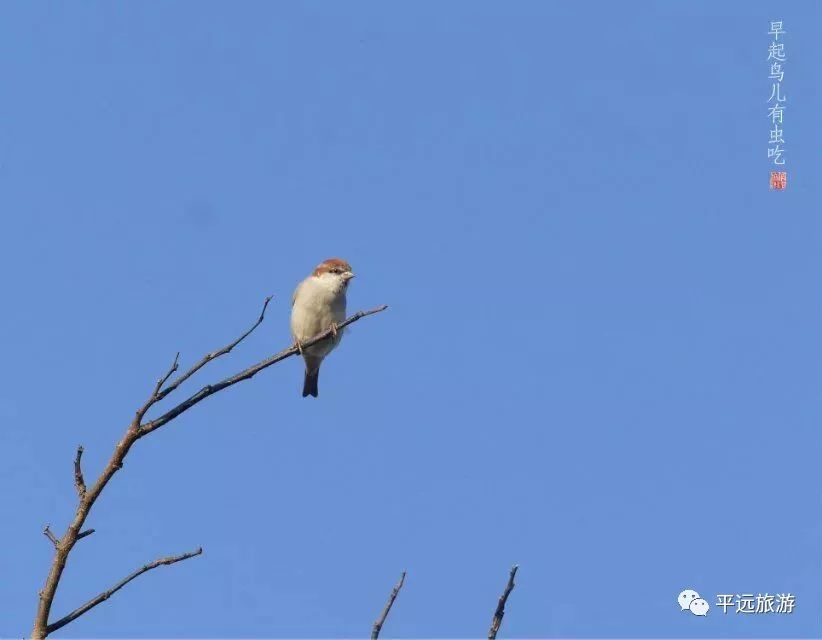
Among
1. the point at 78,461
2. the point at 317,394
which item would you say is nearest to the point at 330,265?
the point at 317,394

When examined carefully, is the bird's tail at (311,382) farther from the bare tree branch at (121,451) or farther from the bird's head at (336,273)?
the bare tree branch at (121,451)

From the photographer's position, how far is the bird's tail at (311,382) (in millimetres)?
11156

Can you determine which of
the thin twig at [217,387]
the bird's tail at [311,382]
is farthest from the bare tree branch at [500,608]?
the bird's tail at [311,382]

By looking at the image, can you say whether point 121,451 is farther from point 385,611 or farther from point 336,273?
point 336,273

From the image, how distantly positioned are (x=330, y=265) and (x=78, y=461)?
6.49 m

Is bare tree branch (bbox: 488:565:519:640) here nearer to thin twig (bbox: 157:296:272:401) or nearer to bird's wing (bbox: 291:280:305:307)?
thin twig (bbox: 157:296:272:401)

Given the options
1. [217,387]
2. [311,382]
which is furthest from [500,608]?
[311,382]

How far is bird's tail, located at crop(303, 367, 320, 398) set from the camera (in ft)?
36.6

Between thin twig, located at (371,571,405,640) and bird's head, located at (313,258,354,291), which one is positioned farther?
bird's head, located at (313,258,354,291)

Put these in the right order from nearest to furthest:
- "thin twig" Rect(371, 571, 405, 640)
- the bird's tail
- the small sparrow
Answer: "thin twig" Rect(371, 571, 405, 640)
the small sparrow
the bird's tail

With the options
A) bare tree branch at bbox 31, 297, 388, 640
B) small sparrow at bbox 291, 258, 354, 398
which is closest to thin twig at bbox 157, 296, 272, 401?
bare tree branch at bbox 31, 297, 388, 640

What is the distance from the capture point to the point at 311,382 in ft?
36.9

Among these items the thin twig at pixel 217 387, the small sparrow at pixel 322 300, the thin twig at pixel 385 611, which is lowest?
the thin twig at pixel 385 611

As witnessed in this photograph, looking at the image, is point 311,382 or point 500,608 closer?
point 500,608
